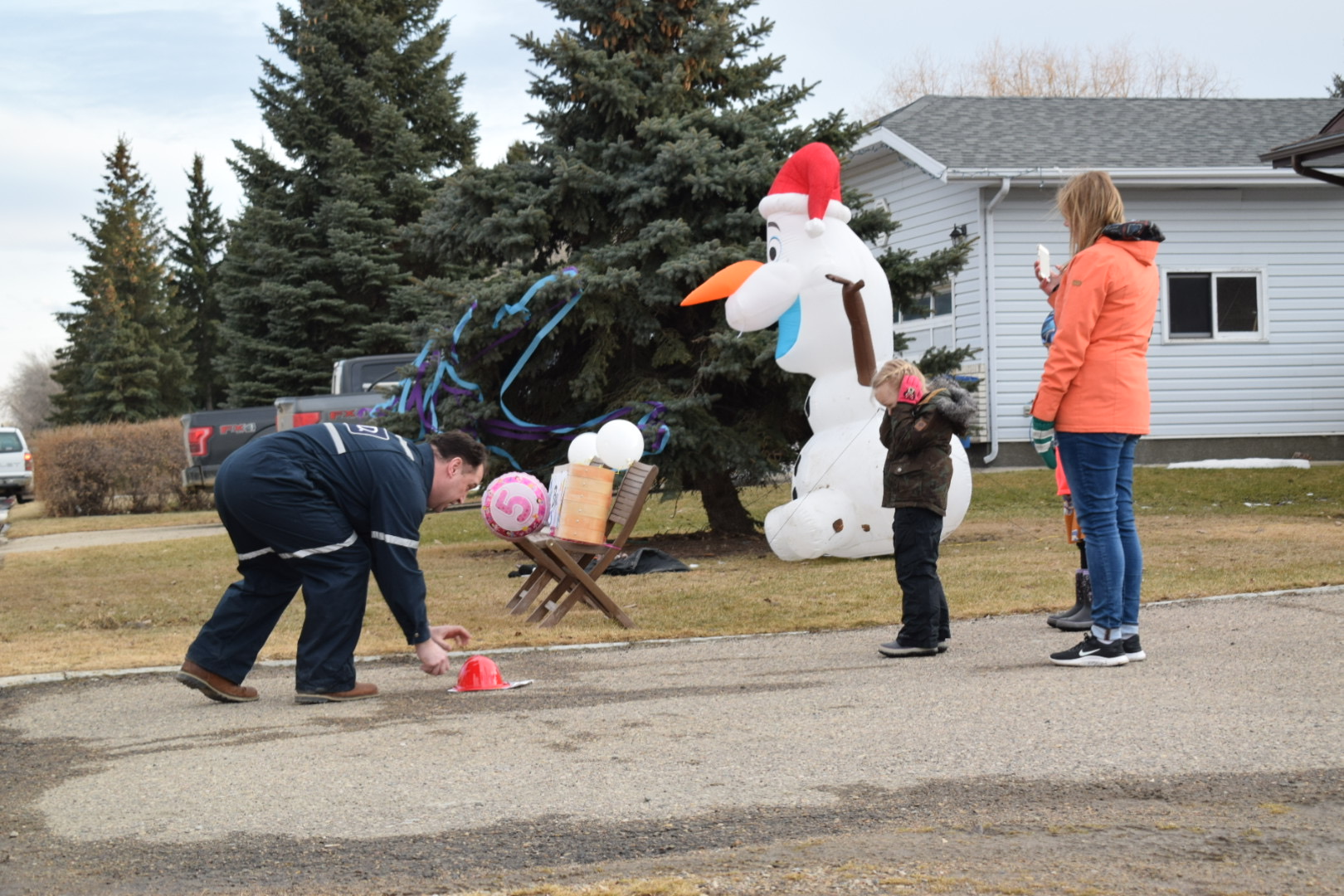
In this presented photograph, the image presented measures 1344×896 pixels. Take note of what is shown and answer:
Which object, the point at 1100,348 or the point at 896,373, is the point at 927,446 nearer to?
the point at 896,373

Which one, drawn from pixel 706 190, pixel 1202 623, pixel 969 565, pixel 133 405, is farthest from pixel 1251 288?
pixel 133 405

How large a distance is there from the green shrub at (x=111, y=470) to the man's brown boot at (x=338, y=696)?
20.3 meters

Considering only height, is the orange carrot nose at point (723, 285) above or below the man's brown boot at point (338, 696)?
above

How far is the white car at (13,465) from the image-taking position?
31203 mm

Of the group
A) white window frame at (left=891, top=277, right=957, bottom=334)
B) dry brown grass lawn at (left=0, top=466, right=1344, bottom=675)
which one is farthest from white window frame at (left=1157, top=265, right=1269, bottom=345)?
dry brown grass lawn at (left=0, top=466, right=1344, bottom=675)

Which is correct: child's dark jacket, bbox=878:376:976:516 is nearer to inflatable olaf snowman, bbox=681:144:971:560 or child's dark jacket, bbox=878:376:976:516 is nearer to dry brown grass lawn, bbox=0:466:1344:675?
dry brown grass lawn, bbox=0:466:1344:675

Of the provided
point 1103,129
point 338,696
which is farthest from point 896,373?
point 1103,129

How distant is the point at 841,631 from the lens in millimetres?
7234

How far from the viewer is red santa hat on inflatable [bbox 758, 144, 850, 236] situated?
1017 centimetres

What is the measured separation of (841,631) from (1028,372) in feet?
41.2

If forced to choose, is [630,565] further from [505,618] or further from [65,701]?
[65,701]

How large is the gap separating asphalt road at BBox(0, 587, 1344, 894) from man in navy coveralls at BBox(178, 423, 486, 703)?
0.65 ft

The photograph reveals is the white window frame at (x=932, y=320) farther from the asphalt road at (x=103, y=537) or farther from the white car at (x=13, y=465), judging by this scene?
the white car at (x=13, y=465)

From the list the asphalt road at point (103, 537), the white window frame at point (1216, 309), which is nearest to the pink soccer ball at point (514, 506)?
the asphalt road at point (103, 537)
